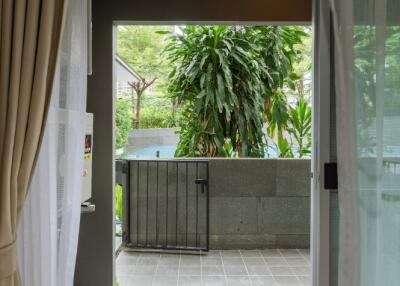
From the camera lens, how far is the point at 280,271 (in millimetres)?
3357

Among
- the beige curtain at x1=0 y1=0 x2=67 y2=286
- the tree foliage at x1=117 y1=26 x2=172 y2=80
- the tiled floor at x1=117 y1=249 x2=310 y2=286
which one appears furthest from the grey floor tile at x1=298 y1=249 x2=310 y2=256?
the tree foliage at x1=117 y1=26 x2=172 y2=80

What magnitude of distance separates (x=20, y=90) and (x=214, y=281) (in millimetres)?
2466

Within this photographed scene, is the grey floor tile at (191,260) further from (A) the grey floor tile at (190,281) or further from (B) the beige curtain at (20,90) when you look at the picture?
(B) the beige curtain at (20,90)

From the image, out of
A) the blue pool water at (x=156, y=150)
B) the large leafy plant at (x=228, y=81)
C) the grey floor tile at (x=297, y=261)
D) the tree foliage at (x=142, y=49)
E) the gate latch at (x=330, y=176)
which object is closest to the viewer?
the gate latch at (x=330, y=176)

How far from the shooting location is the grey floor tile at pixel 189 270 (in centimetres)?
328

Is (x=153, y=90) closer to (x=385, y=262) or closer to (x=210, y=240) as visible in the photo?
(x=210, y=240)

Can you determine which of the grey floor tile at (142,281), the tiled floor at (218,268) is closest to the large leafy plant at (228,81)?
the tiled floor at (218,268)

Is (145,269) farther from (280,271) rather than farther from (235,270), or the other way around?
(280,271)

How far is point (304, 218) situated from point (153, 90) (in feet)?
11.2

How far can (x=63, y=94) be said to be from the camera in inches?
56.7

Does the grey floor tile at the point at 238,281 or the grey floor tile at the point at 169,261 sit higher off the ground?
the grey floor tile at the point at 169,261

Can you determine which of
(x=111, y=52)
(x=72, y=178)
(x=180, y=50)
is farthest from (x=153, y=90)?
(x=72, y=178)

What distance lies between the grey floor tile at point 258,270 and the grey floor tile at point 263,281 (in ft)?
0.33

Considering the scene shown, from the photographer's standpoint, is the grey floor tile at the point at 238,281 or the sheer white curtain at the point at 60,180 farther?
the grey floor tile at the point at 238,281
